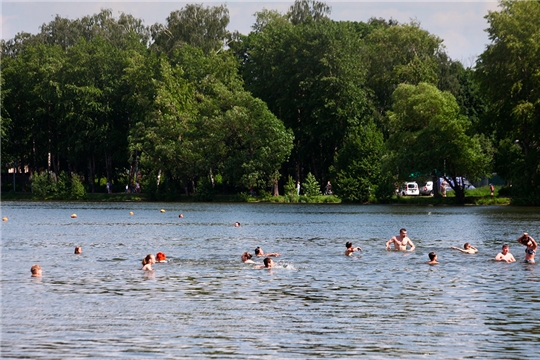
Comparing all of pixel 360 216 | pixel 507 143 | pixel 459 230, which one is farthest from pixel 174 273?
pixel 507 143

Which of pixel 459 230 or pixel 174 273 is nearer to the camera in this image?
pixel 174 273

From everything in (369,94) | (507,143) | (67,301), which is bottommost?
(67,301)

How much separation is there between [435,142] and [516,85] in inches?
396

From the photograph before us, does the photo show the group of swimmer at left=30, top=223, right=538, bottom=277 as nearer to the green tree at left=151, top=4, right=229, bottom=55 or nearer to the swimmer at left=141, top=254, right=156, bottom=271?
the swimmer at left=141, top=254, right=156, bottom=271

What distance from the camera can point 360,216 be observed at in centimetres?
7938

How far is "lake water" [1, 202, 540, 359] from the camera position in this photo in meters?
21.3

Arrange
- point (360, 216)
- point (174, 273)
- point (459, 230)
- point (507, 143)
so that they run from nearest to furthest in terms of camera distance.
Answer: point (174, 273), point (459, 230), point (360, 216), point (507, 143)

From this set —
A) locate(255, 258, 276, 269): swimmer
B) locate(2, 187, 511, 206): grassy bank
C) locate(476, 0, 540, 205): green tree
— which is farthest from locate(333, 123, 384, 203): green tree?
locate(255, 258, 276, 269): swimmer

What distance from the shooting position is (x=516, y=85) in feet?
295

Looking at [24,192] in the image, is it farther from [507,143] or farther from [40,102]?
[507,143]

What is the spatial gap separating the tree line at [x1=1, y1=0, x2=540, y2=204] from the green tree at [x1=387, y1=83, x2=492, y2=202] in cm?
15

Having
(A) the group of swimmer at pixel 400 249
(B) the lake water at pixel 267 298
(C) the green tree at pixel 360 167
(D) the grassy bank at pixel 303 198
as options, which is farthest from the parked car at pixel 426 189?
(A) the group of swimmer at pixel 400 249

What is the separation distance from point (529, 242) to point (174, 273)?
14.9 meters

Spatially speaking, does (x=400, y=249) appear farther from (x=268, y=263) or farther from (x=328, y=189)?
(x=328, y=189)
